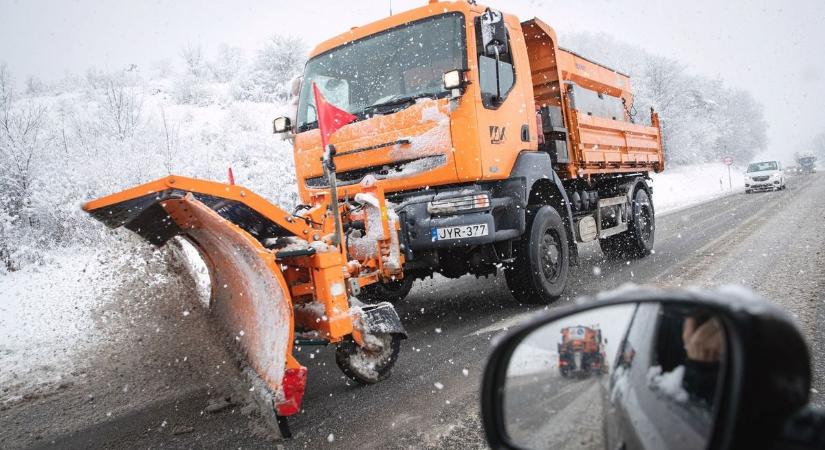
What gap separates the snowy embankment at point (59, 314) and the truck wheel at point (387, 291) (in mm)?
2039

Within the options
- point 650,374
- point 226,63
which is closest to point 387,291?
point 650,374

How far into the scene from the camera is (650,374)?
41.3 inches

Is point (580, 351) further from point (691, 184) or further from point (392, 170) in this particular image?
point (691, 184)

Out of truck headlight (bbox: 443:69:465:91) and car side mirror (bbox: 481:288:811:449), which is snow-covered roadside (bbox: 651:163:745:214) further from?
car side mirror (bbox: 481:288:811:449)

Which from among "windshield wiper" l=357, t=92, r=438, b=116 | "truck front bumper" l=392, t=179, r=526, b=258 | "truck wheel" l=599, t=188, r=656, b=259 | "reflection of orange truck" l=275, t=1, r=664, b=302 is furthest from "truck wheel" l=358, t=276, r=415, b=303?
"truck wheel" l=599, t=188, r=656, b=259

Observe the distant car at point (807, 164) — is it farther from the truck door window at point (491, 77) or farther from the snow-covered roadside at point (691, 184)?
the truck door window at point (491, 77)

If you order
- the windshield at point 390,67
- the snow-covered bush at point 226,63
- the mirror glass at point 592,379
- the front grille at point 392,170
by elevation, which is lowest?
the mirror glass at point 592,379

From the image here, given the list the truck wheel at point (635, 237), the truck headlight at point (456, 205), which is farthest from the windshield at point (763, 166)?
the truck headlight at point (456, 205)

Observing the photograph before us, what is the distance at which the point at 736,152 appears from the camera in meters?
61.5

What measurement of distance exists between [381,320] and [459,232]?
1.29 meters

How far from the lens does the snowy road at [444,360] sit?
2680 millimetres

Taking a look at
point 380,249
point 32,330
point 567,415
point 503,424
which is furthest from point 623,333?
point 32,330

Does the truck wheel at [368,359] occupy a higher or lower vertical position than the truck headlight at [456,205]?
lower

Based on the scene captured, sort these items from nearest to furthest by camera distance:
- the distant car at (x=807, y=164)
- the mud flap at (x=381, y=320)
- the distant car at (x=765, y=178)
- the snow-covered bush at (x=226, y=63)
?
the mud flap at (x=381, y=320), the distant car at (x=765, y=178), the snow-covered bush at (x=226, y=63), the distant car at (x=807, y=164)
